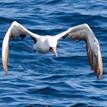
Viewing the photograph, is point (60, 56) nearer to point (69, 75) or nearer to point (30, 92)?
point (69, 75)

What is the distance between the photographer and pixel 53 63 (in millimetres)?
17031

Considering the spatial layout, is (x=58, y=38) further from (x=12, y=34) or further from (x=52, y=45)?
(x=12, y=34)

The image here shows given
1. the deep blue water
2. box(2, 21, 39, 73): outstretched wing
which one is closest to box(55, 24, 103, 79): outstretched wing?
the deep blue water

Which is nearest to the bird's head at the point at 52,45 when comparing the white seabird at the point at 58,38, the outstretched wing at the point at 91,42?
the white seabird at the point at 58,38

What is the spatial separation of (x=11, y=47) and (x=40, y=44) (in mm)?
3432

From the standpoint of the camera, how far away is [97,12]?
20.6 m

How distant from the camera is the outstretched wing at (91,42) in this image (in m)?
14.9

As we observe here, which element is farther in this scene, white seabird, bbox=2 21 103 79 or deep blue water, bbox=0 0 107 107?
deep blue water, bbox=0 0 107 107

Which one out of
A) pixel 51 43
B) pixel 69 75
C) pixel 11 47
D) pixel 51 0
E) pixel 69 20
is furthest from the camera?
pixel 51 0

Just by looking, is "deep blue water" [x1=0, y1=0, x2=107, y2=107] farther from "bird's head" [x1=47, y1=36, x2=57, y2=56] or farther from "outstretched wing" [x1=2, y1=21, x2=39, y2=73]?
"bird's head" [x1=47, y1=36, x2=57, y2=56]

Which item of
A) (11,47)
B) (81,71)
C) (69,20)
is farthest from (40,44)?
(69,20)

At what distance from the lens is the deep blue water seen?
49.7ft

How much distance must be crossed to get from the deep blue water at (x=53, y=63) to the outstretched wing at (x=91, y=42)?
1.97 ft

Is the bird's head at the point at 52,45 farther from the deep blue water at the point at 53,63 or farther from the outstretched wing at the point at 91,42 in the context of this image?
the deep blue water at the point at 53,63
